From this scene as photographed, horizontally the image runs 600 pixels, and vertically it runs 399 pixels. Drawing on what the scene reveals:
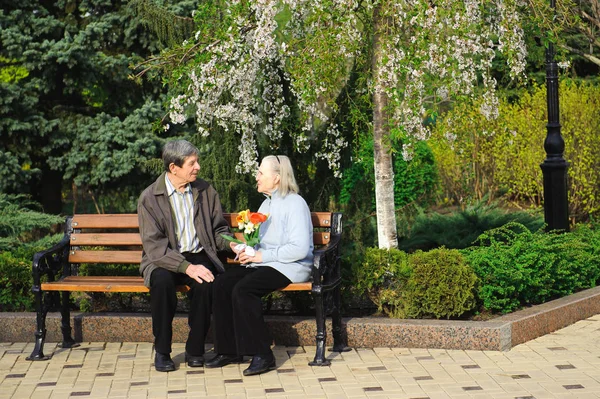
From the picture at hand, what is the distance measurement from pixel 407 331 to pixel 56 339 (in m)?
2.56

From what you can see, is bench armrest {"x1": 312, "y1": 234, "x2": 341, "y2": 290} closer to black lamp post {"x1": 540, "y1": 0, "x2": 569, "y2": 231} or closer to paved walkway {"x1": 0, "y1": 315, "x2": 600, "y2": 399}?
paved walkway {"x1": 0, "y1": 315, "x2": 600, "y2": 399}

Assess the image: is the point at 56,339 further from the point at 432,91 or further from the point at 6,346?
the point at 432,91

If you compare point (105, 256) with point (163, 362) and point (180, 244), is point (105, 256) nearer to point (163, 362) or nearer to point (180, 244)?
point (180, 244)

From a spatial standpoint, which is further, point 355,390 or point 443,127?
point 443,127

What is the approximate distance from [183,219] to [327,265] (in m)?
1.03

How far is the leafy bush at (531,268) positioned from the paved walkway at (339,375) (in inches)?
18.7

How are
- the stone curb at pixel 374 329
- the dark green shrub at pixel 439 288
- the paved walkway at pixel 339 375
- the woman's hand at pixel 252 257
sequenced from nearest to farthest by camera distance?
the paved walkway at pixel 339 375, the woman's hand at pixel 252 257, the stone curb at pixel 374 329, the dark green shrub at pixel 439 288

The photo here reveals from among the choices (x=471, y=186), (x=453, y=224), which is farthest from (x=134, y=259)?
(x=471, y=186)

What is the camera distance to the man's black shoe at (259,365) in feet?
21.4

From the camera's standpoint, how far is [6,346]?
7496mm

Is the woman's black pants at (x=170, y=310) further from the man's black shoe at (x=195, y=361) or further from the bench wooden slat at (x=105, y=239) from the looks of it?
the bench wooden slat at (x=105, y=239)

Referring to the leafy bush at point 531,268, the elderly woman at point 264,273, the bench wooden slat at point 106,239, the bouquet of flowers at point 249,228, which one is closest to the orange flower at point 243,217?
the bouquet of flowers at point 249,228

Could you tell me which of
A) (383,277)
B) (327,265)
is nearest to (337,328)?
(327,265)

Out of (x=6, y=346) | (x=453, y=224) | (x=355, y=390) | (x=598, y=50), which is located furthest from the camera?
(x=598, y=50)
